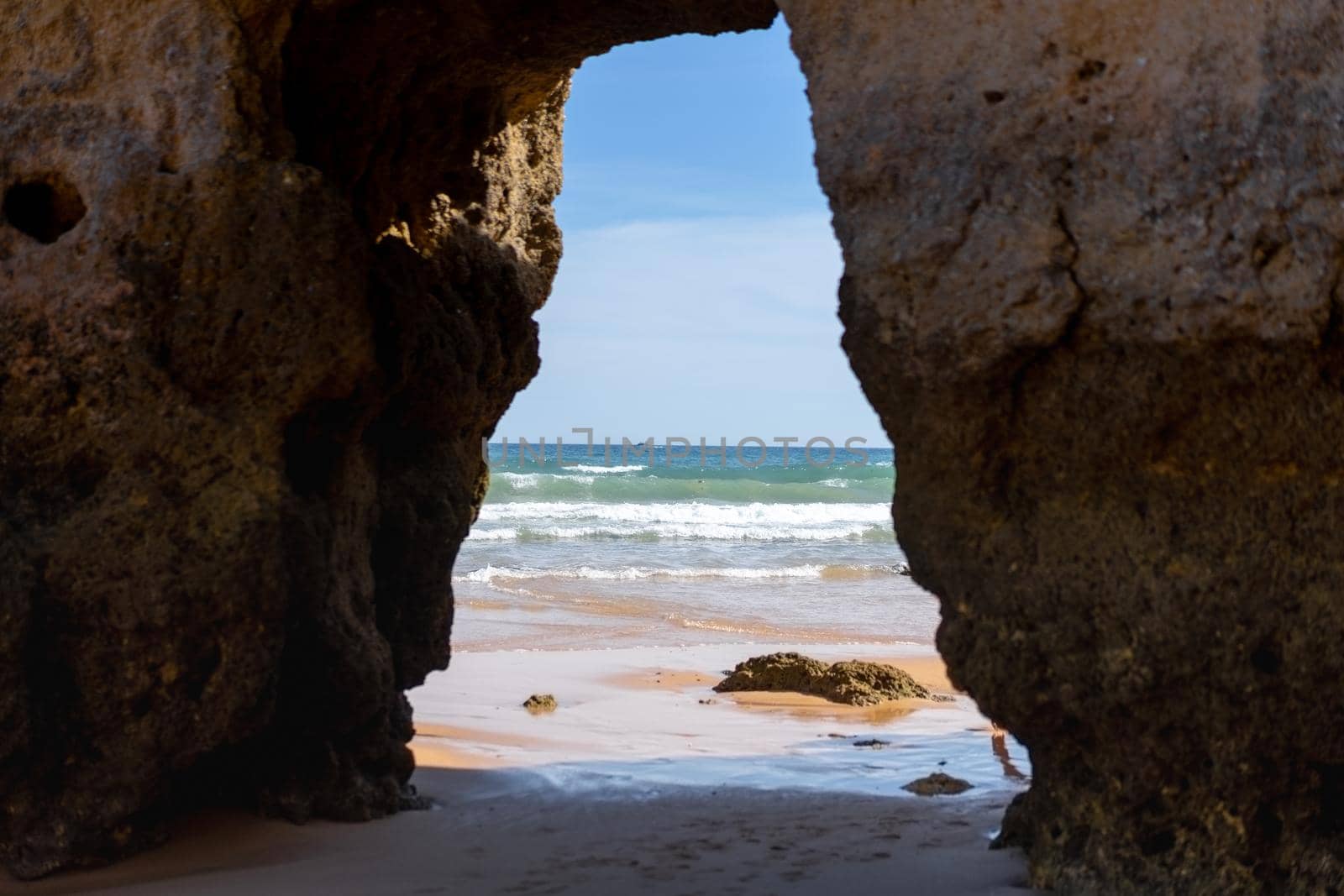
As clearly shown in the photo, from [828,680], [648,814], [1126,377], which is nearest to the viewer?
[1126,377]

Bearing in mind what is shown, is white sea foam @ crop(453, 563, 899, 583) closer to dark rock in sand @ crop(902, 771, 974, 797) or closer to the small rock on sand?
the small rock on sand

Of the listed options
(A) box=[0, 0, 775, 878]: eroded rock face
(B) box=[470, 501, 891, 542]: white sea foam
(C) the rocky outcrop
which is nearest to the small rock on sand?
(C) the rocky outcrop

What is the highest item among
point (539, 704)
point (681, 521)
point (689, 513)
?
point (689, 513)

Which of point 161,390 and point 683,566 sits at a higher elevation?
point 161,390

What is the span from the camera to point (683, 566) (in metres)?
18.0

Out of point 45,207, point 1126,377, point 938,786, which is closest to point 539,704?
point 938,786

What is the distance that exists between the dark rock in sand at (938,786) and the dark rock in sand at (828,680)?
210cm

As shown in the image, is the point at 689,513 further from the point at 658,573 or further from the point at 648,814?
the point at 648,814

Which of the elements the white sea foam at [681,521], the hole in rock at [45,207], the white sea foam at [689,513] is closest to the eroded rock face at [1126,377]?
the hole in rock at [45,207]

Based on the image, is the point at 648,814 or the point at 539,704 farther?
the point at 539,704

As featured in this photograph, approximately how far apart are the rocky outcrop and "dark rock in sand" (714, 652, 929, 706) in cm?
321

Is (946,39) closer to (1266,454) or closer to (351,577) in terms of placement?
(1266,454)

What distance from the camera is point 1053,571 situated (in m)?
3.79

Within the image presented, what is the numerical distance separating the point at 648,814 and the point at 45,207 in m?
3.08
